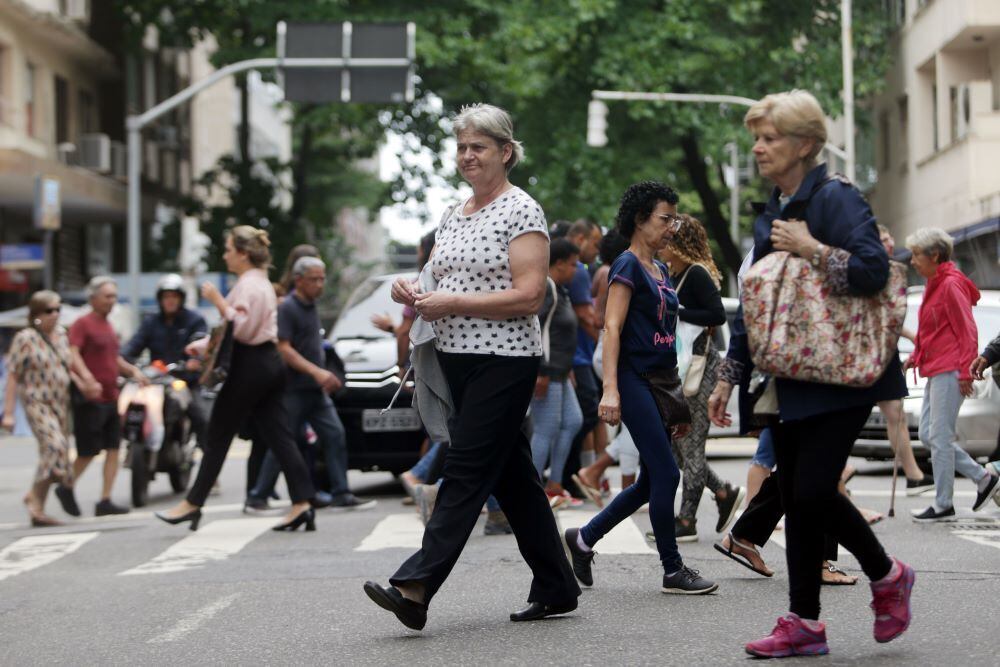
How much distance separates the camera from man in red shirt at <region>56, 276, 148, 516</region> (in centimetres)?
1309

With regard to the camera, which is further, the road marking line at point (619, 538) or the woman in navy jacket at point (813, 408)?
the road marking line at point (619, 538)

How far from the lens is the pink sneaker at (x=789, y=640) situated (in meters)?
5.63

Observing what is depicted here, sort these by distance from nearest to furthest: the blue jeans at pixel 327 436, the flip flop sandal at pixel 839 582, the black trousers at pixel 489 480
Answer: the black trousers at pixel 489 480 < the flip flop sandal at pixel 839 582 < the blue jeans at pixel 327 436

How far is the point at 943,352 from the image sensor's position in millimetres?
10477

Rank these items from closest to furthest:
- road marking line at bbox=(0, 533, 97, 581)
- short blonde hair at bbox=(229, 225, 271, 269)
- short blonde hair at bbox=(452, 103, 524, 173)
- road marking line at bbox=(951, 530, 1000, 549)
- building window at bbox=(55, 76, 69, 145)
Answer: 1. short blonde hair at bbox=(452, 103, 524, 173)
2. road marking line at bbox=(951, 530, 1000, 549)
3. road marking line at bbox=(0, 533, 97, 581)
4. short blonde hair at bbox=(229, 225, 271, 269)
5. building window at bbox=(55, 76, 69, 145)

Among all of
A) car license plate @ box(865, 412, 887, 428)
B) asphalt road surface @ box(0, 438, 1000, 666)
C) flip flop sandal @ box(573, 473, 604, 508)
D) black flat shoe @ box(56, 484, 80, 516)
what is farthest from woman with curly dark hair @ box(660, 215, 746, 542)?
black flat shoe @ box(56, 484, 80, 516)

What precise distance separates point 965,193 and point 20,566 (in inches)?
957

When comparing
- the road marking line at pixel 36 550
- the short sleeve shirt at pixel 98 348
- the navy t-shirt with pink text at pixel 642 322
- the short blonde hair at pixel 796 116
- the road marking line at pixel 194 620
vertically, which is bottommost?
Result: the road marking line at pixel 36 550

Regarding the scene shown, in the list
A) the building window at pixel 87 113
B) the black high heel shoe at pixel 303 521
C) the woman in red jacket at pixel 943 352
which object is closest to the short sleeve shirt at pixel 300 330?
the black high heel shoe at pixel 303 521

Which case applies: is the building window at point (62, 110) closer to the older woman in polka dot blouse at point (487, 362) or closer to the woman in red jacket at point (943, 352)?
the woman in red jacket at point (943, 352)

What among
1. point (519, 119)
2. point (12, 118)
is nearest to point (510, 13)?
point (519, 119)

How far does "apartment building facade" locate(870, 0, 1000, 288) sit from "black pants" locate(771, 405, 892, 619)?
79.2 ft

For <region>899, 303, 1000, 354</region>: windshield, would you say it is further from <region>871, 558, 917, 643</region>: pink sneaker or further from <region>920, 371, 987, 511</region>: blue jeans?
<region>871, 558, 917, 643</region>: pink sneaker

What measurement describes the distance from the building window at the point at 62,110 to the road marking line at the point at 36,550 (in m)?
26.5
